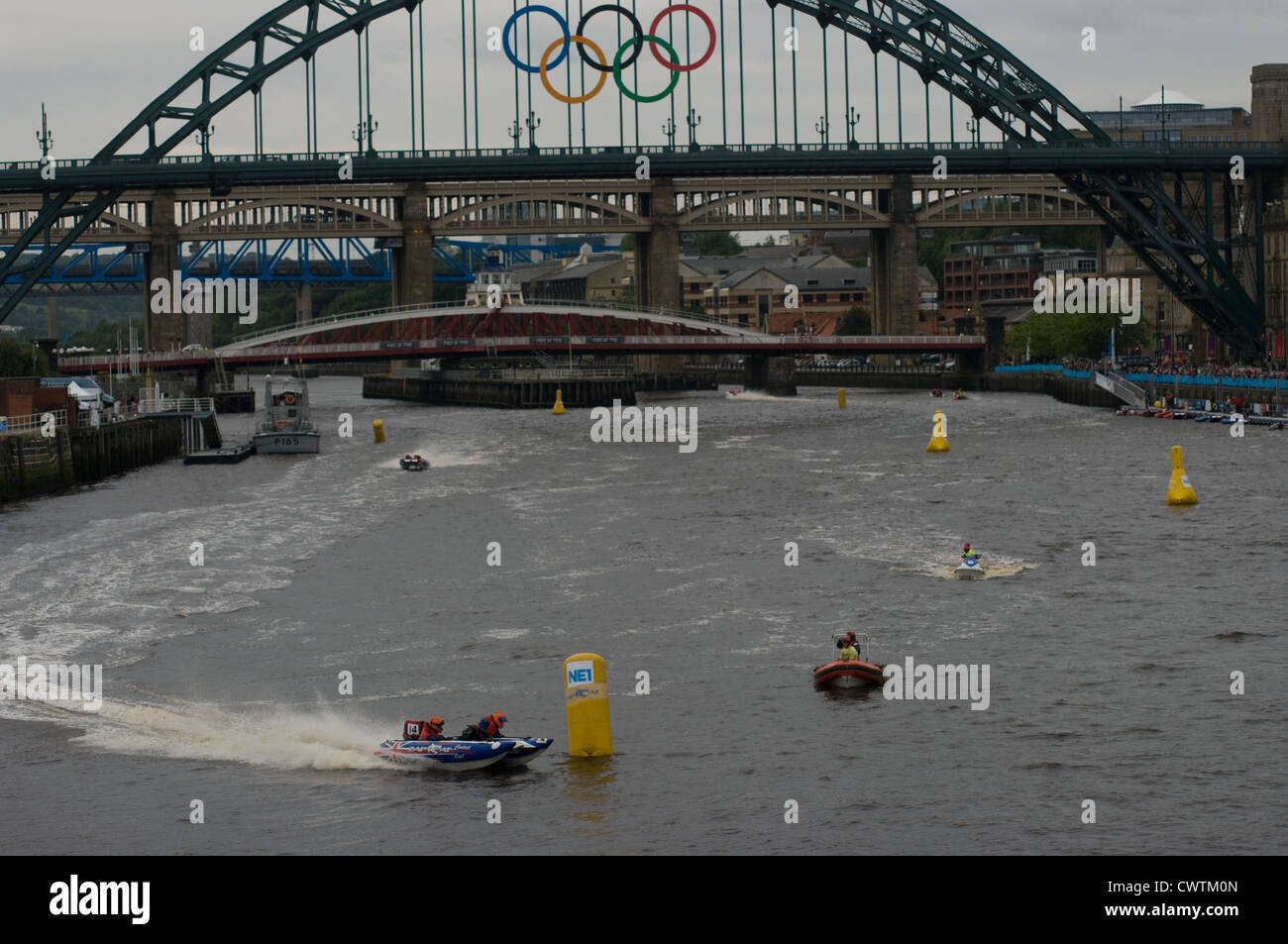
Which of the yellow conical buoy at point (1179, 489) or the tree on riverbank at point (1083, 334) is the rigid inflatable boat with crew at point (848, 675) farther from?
the tree on riverbank at point (1083, 334)

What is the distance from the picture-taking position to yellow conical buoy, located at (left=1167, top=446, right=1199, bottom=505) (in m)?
72.7

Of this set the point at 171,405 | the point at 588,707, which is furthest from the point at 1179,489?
the point at 171,405

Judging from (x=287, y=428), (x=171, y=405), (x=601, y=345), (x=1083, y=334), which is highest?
(x=601, y=345)

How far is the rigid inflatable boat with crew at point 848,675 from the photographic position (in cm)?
4081

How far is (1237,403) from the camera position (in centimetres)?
11619

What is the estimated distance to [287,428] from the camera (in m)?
117

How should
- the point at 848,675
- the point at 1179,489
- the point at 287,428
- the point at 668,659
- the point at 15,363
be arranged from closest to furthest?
the point at 848,675 → the point at 668,659 → the point at 1179,489 → the point at 287,428 → the point at 15,363

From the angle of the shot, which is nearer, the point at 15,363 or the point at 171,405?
the point at 15,363

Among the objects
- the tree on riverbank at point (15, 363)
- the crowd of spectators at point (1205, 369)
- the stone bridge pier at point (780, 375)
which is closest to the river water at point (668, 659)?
the crowd of spectators at point (1205, 369)

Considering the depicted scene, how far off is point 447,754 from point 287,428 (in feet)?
276

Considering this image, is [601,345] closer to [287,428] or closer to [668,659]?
[287,428]

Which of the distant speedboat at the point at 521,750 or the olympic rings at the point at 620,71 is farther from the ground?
the olympic rings at the point at 620,71

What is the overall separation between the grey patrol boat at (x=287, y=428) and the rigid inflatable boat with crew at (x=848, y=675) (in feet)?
249
